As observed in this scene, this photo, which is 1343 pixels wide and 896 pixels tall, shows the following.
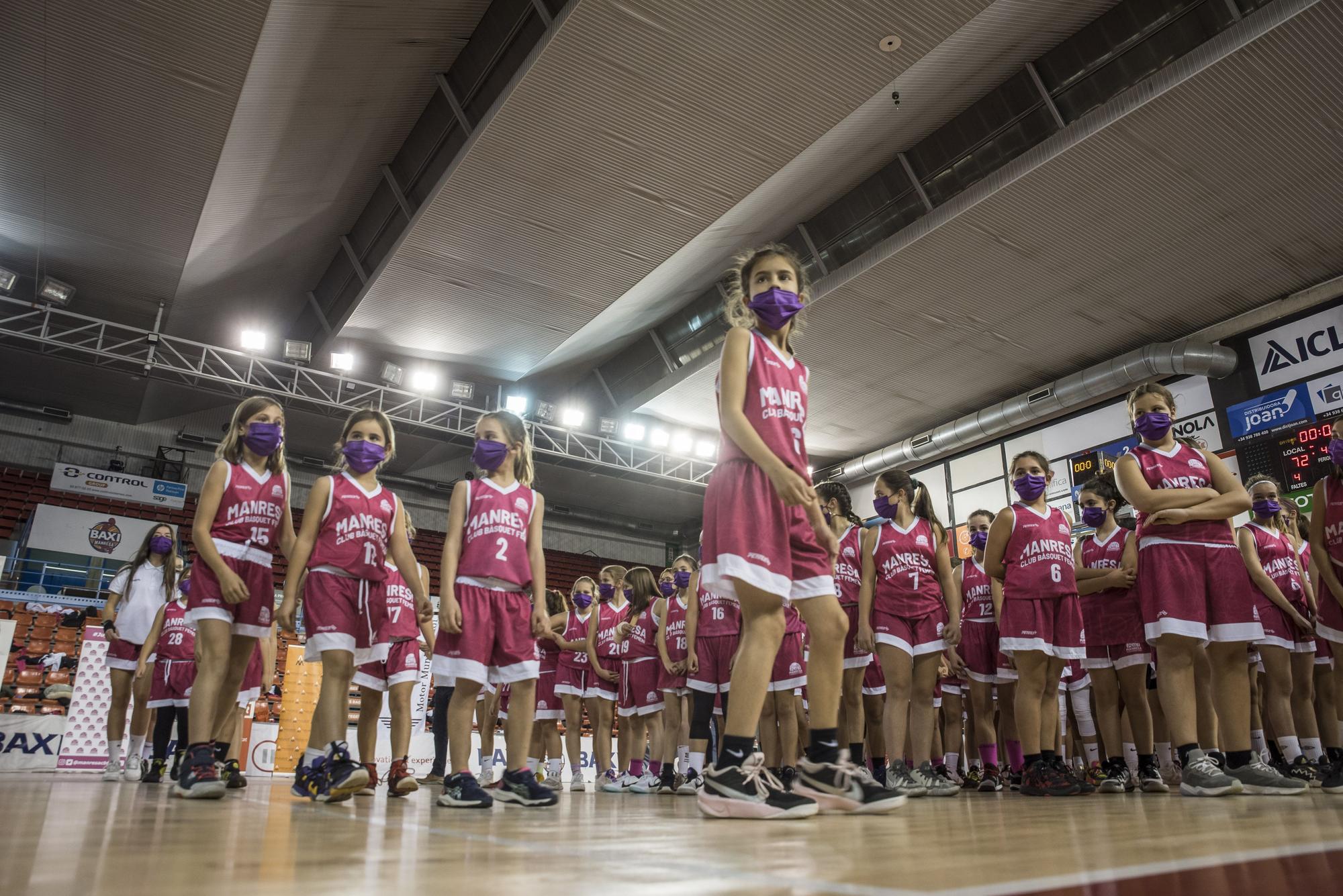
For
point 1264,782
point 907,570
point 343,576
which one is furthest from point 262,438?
point 1264,782

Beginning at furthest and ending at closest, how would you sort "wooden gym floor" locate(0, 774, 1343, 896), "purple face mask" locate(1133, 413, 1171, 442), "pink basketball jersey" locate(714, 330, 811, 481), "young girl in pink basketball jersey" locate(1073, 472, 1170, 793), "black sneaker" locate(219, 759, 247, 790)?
"young girl in pink basketball jersey" locate(1073, 472, 1170, 793), "black sneaker" locate(219, 759, 247, 790), "purple face mask" locate(1133, 413, 1171, 442), "pink basketball jersey" locate(714, 330, 811, 481), "wooden gym floor" locate(0, 774, 1343, 896)

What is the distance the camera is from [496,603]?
3.20 meters

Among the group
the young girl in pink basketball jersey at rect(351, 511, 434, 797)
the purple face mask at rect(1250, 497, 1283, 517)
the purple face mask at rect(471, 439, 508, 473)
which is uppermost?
the purple face mask at rect(1250, 497, 1283, 517)

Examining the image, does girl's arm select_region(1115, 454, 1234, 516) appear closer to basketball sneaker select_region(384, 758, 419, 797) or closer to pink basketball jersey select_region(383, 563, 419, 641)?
basketball sneaker select_region(384, 758, 419, 797)

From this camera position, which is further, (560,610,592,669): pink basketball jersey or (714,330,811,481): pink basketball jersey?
(560,610,592,669): pink basketball jersey

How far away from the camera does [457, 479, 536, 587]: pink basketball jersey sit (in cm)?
322

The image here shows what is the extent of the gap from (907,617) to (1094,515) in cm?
142

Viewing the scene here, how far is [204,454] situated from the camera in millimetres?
15805

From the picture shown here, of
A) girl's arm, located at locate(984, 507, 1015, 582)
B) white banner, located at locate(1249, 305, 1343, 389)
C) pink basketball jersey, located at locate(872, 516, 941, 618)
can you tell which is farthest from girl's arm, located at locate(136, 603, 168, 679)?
white banner, located at locate(1249, 305, 1343, 389)

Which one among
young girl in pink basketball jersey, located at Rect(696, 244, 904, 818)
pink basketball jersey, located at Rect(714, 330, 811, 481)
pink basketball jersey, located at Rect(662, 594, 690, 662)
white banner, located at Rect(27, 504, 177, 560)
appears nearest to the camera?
young girl in pink basketball jersey, located at Rect(696, 244, 904, 818)

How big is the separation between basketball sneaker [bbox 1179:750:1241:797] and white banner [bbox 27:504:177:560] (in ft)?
45.1

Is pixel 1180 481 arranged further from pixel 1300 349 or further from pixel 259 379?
pixel 259 379

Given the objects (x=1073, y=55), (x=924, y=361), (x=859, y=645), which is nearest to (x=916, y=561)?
(x=859, y=645)

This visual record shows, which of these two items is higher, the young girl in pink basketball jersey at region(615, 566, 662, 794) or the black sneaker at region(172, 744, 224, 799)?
the young girl in pink basketball jersey at region(615, 566, 662, 794)
